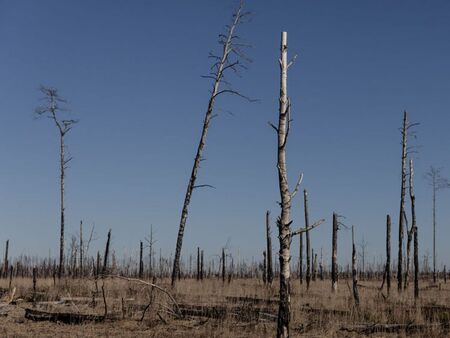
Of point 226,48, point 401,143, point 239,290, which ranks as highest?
point 226,48

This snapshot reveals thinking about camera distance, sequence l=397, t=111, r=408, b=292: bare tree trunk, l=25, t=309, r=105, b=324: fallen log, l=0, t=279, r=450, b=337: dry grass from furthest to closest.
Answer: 1. l=397, t=111, r=408, b=292: bare tree trunk
2. l=25, t=309, r=105, b=324: fallen log
3. l=0, t=279, r=450, b=337: dry grass

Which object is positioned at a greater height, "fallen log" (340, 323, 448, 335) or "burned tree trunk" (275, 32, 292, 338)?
"burned tree trunk" (275, 32, 292, 338)

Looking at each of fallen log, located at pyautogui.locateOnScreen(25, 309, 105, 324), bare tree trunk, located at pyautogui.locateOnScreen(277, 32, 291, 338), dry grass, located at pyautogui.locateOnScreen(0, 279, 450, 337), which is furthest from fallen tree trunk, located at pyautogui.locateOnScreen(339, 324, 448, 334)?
fallen log, located at pyautogui.locateOnScreen(25, 309, 105, 324)

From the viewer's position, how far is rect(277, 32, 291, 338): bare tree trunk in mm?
7988

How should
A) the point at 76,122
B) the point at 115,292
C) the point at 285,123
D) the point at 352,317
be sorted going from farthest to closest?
the point at 76,122, the point at 115,292, the point at 352,317, the point at 285,123

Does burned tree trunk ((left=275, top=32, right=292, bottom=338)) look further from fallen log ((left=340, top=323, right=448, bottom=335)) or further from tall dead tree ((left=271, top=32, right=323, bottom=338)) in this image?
fallen log ((left=340, top=323, right=448, bottom=335))

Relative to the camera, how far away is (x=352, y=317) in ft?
42.3

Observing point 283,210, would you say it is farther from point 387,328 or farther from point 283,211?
point 387,328

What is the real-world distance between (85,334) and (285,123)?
6.13 m

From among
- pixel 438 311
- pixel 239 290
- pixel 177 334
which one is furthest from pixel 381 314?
pixel 239 290

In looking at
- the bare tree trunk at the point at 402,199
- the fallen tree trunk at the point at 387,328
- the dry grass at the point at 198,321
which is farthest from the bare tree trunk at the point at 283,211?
the bare tree trunk at the point at 402,199

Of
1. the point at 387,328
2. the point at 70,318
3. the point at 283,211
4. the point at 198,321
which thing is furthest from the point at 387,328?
the point at 70,318

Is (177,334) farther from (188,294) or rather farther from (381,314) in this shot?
(188,294)

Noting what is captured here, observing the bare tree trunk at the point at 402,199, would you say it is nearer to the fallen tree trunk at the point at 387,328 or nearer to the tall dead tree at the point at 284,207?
the fallen tree trunk at the point at 387,328
